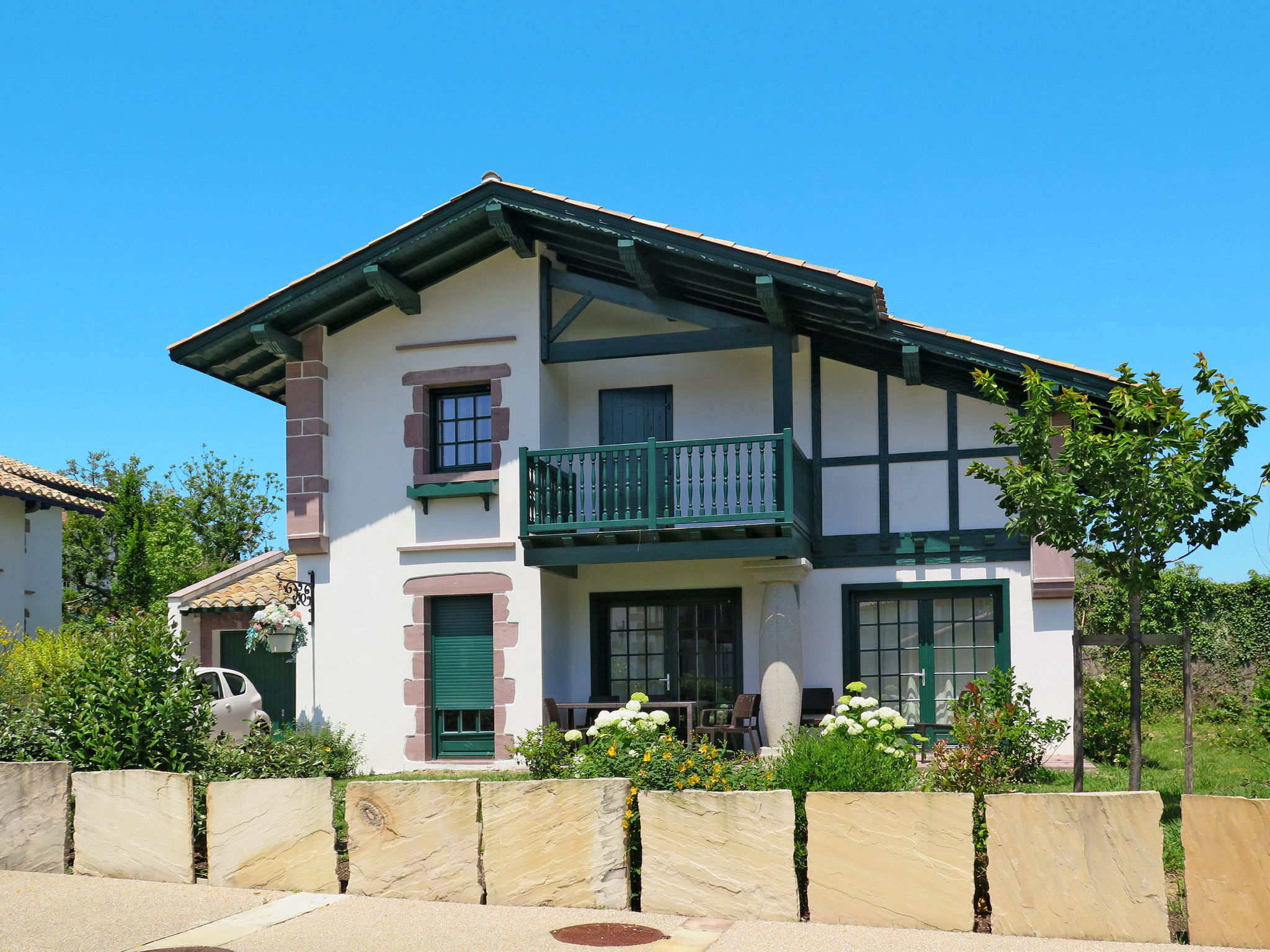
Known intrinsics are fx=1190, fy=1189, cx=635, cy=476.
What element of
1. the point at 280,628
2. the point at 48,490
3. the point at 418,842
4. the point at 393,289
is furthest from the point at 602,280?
the point at 48,490

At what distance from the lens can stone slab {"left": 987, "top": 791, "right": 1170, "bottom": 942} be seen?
6320 millimetres

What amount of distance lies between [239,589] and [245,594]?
17.1 inches

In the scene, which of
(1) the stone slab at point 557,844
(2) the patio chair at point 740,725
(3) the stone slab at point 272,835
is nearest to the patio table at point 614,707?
(2) the patio chair at point 740,725

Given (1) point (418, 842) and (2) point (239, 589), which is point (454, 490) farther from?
(2) point (239, 589)

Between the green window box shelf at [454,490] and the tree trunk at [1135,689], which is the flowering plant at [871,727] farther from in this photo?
the green window box shelf at [454,490]

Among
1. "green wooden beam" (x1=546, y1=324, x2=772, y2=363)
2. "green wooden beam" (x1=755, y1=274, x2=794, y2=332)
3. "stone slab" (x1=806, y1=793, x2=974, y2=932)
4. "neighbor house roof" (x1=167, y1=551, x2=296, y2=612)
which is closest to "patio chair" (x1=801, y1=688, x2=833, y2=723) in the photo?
"green wooden beam" (x1=546, y1=324, x2=772, y2=363)

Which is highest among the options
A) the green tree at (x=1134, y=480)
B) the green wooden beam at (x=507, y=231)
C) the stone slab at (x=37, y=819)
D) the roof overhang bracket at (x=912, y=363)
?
the green wooden beam at (x=507, y=231)

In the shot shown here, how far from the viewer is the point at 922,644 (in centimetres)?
1296

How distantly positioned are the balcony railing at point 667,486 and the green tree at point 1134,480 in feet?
10.6

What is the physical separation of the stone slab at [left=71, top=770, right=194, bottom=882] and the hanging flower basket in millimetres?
5472

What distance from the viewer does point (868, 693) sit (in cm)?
1303

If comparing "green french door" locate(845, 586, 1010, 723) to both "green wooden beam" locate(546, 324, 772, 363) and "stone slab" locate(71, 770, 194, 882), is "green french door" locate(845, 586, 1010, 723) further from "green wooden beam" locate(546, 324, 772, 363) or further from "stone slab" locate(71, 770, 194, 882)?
"stone slab" locate(71, 770, 194, 882)

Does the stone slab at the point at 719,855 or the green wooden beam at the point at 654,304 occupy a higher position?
the green wooden beam at the point at 654,304

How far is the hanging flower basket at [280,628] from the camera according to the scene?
45.2 feet
